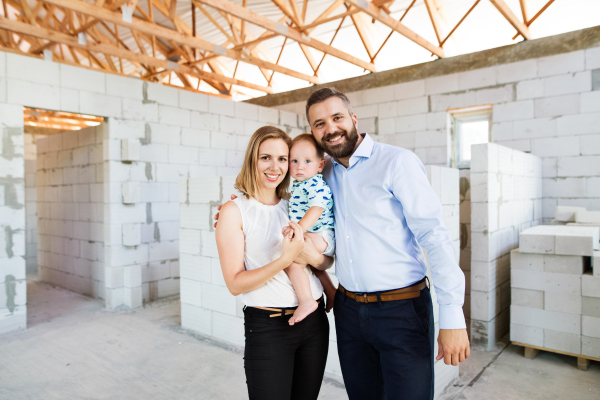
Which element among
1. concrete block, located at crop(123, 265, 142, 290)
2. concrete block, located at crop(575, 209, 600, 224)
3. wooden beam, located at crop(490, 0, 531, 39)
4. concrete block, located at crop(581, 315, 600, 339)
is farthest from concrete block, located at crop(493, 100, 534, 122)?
concrete block, located at crop(123, 265, 142, 290)

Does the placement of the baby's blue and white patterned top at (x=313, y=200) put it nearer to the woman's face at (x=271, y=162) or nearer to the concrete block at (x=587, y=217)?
the woman's face at (x=271, y=162)

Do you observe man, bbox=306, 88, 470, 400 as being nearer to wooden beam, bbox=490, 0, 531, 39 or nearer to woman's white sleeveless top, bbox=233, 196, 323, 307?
woman's white sleeveless top, bbox=233, 196, 323, 307

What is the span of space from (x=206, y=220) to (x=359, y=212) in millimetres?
2866

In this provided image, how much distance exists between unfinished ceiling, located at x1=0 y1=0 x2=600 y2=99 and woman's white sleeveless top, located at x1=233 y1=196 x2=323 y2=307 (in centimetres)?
414

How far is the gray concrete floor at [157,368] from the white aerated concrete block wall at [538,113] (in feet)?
9.22

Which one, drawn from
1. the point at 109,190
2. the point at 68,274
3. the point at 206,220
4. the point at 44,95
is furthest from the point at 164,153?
the point at 68,274

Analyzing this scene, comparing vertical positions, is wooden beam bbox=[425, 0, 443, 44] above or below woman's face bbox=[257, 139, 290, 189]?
above

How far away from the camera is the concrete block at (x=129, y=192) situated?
203 inches

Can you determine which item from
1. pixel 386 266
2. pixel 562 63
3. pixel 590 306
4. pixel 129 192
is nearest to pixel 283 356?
pixel 386 266

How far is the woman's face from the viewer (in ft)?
5.11

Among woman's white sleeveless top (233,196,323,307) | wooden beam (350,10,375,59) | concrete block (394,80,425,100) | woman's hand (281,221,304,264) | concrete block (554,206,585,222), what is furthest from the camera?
wooden beam (350,10,375,59)

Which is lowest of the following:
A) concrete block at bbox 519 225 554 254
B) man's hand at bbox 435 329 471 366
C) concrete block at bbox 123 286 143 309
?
concrete block at bbox 123 286 143 309

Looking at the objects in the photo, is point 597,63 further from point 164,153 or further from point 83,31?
point 83,31

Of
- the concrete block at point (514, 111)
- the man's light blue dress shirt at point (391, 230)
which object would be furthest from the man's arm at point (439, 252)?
the concrete block at point (514, 111)
